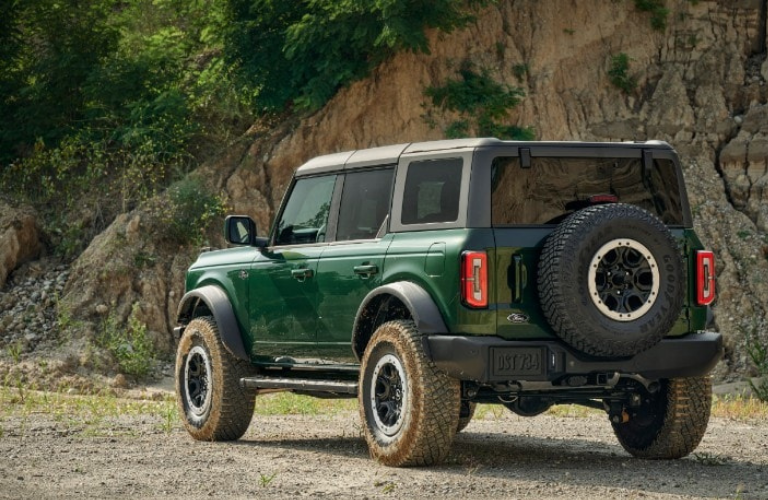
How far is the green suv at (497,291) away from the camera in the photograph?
8.24 meters

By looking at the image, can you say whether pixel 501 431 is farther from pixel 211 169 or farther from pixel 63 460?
pixel 211 169

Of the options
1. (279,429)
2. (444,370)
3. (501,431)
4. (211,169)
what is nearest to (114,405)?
(279,429)

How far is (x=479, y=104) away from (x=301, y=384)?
539 inches

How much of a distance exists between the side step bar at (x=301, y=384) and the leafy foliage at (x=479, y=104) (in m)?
12.4

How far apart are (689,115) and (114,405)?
45.4 feet

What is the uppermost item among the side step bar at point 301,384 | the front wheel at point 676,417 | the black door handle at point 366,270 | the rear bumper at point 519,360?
the black door handle at point 366,270

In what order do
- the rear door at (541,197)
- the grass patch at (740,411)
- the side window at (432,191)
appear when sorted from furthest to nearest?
the grass patch at (740,411)
the side window at (432,191)
the rear door at (541,197)

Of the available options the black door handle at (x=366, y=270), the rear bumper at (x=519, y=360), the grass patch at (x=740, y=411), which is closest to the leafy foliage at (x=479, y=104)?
the grass patch at (x=740, y=411)

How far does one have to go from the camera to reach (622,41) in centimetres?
2522

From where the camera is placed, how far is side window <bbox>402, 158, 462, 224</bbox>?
8758 millimetres

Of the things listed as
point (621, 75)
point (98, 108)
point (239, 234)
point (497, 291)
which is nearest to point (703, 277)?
point (497, 291)

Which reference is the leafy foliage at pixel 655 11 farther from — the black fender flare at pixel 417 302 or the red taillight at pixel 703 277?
the black fender flare at pixel 417 302

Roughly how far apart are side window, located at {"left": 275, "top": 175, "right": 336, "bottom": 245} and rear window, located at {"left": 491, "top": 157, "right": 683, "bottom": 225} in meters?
1.90

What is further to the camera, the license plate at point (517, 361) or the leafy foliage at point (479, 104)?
the leafy foliage at point (479, 104)
